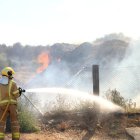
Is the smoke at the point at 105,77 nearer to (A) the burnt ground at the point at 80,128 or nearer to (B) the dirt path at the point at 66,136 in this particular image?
(A) the burnt ground at the point at 80,128

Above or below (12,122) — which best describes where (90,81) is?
above

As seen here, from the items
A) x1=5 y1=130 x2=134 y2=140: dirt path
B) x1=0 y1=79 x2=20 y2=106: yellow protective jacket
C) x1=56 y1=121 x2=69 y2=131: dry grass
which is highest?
x1=0 y1=79 x2=20 y2=106: yellow protective jacket

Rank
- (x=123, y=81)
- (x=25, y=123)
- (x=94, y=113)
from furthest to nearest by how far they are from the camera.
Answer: (x=123, y=81), (x=94, y=113), (x=25, y=123)

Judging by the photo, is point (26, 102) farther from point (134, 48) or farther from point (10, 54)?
point (10, 54)

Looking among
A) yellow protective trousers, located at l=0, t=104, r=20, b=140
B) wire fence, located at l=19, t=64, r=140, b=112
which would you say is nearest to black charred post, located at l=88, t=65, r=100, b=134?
yellow protective trousers, located at l=0, t=104, r=20, b=140

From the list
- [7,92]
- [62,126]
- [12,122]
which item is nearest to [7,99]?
[7,92]

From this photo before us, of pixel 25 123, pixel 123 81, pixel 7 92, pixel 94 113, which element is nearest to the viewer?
pixel 7 92

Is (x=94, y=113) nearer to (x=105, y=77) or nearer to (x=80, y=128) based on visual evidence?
(x=80, y=128)

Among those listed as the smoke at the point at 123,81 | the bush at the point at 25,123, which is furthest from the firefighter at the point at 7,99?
the smoke at the point at 123,81

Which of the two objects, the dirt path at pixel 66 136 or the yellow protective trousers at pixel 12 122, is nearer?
the yellow protective trousers at pixel 12 122

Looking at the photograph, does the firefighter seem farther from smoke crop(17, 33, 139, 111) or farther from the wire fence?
the wire fence

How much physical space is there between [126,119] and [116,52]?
9.79 m

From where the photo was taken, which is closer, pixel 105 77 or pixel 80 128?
pixel 80 128

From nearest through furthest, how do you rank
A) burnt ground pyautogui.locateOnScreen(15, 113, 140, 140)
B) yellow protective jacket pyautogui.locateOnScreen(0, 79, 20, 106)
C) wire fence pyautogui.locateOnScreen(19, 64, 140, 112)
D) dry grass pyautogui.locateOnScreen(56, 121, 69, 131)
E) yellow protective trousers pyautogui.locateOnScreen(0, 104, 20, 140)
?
yellow protective trousers pyautogui.locateOnScreen(0, 104, 20, 140)
yellow protective jacket pyautogui.locateOnScreen(0, 79, 20, 106)
burnt ground pyautogui.locateOnScreen(15, 113, 140, 140)
dry grass pyautogui.locateOnScreen(56, 121, 69, 131)
wire fence pyautogui.locateOnScreen(19, 64, 140, 112)
